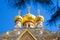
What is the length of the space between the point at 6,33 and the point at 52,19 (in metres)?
22.5

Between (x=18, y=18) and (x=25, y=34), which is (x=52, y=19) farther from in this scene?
(x=18, y=18)

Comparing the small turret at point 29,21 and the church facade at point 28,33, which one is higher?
the small turret at point 29,21

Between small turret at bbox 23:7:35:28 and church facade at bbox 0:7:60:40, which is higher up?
small turret at bbox 23:7:35:28

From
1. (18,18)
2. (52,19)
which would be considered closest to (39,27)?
(18,18)

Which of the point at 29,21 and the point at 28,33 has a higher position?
the point at 29,21

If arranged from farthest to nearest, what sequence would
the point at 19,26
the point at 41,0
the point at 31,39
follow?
1. the point at 19,26
2. the point at 31,39
3. the point at 41,0

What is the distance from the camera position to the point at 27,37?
23828 millimetres

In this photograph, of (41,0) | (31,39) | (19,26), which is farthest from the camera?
(19,26)

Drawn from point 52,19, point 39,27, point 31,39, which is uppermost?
point 39,27

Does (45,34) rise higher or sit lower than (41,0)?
higher

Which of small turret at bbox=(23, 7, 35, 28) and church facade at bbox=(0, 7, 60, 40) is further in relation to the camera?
small turret at bbox=(23, 7, 35, 28)

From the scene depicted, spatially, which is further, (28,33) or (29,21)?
(29,21)

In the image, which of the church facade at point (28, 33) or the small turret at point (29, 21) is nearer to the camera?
the church facade at point (28, 33)

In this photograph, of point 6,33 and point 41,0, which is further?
point 6,33
